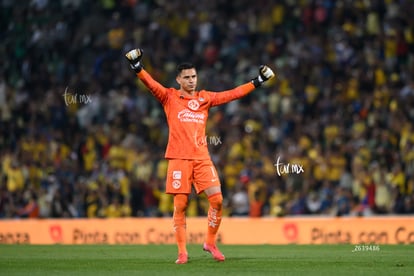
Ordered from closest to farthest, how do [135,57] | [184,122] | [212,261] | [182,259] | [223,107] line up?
1. [135,57]
2. [182,259]
3. [184,122]
4. [212,261]
5. [223,107]

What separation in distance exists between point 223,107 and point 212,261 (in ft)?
43.0

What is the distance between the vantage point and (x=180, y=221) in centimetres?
1361

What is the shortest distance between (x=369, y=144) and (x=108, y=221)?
616cm

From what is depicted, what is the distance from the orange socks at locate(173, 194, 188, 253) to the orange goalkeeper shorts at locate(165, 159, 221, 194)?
0.33 ft

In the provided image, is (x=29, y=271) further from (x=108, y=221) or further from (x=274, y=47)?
(x=274, y=47)

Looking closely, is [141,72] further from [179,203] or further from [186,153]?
[179,203]

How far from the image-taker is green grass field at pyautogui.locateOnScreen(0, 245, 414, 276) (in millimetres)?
12383

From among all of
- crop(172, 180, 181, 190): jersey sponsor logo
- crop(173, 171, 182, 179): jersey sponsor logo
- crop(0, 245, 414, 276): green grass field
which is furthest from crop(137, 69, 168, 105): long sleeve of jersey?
crop(0, 245, 414, 276): green grass field

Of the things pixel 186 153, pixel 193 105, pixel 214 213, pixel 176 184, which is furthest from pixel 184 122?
pixel 214 213

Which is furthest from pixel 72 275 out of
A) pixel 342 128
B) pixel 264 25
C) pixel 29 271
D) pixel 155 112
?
Answer: pixel 264 25

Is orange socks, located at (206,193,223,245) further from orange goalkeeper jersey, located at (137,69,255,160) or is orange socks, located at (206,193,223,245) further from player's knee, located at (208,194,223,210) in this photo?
orange goalkeeper jersey, located at (137,69,255,160)

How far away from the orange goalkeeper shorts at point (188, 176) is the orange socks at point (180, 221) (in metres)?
0.10

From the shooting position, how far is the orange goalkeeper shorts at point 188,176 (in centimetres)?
1357

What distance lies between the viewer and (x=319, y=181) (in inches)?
925
